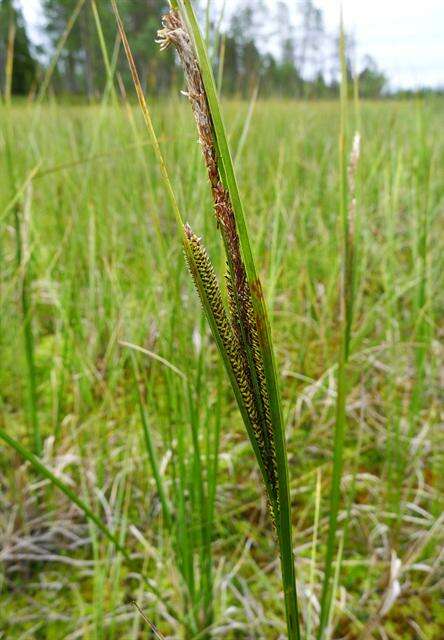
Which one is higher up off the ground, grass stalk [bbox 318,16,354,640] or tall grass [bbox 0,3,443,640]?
grass stalk [bbox 318,16,354,640]

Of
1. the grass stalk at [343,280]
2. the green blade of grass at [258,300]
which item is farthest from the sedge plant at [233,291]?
the grass stalk at [343,280]

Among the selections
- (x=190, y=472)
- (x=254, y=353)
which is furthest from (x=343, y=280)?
(x=190, y=472)

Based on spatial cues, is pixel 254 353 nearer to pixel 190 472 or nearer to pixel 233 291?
pixel 233 291

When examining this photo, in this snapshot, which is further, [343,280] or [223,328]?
[343,280]

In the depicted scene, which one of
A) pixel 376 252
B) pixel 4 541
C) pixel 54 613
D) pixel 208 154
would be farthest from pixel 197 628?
pixel 376 252

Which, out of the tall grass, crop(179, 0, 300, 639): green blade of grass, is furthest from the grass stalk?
crop(179, 0, 300, 639): green blade of grass

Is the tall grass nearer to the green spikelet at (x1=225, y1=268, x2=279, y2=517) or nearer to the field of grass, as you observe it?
the field of grass

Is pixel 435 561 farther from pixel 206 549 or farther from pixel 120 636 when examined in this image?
pixel 120 636

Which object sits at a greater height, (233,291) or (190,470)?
(233,291)

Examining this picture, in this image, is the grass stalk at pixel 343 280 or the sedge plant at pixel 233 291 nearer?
the sedge plant at pixel 233 291

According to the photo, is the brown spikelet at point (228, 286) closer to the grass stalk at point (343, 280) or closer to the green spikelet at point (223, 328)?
the green spikelet at point (223, 328)

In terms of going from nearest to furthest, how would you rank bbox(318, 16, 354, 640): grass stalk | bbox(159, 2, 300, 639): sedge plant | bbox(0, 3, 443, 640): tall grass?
bbox(159, 2, 300, 639): sedge plant → bbox(318, 16, 354, 640): grass stalk → bbox(0, 3, 443, 640): tall grass

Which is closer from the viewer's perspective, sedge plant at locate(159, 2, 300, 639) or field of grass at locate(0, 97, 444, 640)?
sedge plant at locate(159, 2, 300, 639)
